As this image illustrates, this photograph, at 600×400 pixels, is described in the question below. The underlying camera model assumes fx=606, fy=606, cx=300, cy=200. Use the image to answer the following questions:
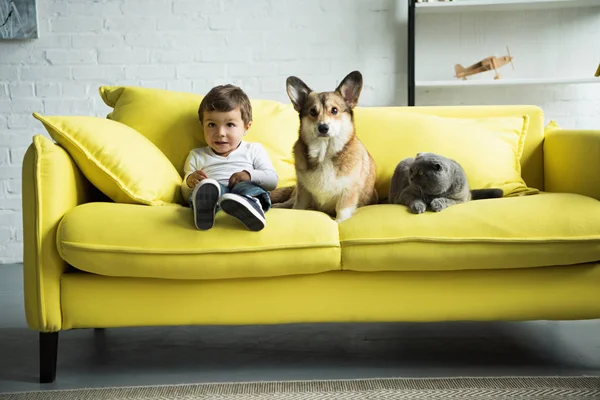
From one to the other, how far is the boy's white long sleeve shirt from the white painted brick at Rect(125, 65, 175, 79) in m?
1.48

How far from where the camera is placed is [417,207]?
181 cm

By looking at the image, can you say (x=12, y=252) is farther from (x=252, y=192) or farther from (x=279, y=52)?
(x=252, y=192)

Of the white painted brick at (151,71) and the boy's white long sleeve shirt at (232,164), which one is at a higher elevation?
the white painted brick at (151,71)

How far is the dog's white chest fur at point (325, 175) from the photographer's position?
1989 millimetres

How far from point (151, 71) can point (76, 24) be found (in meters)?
0.50

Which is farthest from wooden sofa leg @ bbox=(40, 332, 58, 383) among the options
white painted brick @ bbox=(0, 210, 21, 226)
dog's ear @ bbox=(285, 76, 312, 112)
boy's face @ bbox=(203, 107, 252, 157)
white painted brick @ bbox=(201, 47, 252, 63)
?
white painted brick @ bbox=(201, 47, 252, 63)

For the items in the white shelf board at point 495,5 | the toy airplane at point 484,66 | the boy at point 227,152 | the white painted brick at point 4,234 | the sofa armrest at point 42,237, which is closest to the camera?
the sofa armrest at point 42,237

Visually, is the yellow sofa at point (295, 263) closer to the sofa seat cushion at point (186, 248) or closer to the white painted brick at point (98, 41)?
the sofa seat cushion at point (186, 248)

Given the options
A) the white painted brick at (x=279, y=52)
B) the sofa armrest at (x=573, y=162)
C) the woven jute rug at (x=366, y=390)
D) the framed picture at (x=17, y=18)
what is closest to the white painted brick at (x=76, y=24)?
the framed picture at (x=17, y=18)

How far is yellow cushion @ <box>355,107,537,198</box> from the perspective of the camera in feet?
7.20

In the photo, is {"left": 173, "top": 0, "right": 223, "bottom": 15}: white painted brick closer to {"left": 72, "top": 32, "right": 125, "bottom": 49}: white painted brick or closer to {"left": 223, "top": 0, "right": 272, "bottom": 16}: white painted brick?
{"left": 223, "top": 0, "right": 272, "bottom": 16}: white painted brick

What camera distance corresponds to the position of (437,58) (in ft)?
11.6

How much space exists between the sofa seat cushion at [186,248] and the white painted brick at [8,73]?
2206 mm

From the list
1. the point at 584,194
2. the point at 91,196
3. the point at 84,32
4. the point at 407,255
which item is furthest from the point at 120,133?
the point at 84,32
